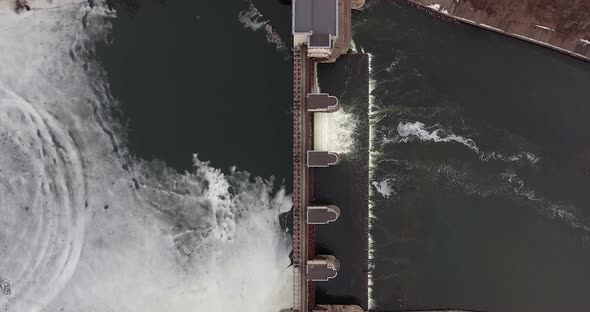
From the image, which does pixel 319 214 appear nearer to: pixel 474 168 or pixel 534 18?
pixel 474 168

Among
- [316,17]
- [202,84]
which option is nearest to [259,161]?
[202,84]

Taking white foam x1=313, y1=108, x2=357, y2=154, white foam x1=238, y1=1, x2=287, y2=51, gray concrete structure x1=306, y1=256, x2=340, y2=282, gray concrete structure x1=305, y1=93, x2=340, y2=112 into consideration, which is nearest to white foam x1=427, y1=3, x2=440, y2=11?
white foam x1=313, y1=108, x2=357, y2=154

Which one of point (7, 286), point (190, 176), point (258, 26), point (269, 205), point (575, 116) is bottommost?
point (7, 286)

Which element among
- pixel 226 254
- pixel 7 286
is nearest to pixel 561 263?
pixel 226 254

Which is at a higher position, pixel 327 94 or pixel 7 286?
pixel 327 94

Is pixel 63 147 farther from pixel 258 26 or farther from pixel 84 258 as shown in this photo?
pixel 258 26
